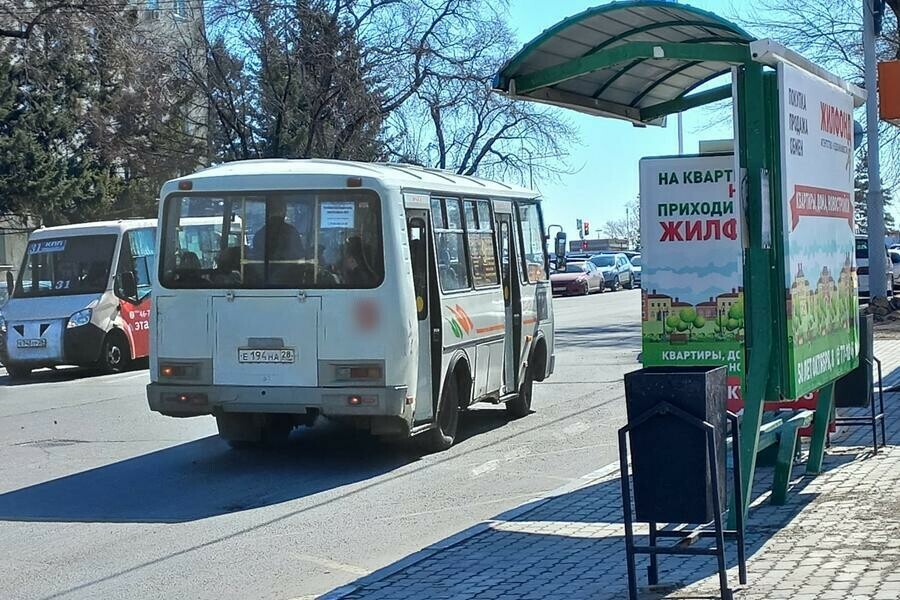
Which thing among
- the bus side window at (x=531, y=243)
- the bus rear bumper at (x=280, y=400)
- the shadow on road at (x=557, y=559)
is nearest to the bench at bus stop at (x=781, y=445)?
the shadow on road at (x=557, y=559)

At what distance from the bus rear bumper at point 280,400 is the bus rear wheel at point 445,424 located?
987mm

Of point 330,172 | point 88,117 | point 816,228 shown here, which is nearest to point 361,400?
point 330,172

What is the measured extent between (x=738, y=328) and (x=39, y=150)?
113 feet

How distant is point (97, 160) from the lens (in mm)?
43656

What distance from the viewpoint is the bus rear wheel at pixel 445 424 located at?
12172mm

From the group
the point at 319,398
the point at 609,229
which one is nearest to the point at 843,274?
the point at 319,398

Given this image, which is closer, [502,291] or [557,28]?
[557,28]

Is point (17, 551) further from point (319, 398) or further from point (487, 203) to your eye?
point (487, 203)

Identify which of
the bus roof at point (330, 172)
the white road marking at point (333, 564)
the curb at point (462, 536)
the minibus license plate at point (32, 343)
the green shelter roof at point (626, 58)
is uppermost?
the green shelter roof at point (626, 58)

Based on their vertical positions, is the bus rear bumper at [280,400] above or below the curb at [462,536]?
above

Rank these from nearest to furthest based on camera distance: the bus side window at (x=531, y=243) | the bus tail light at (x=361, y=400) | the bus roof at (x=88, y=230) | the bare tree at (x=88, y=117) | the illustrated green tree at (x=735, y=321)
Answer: the illustrated green tree at (x=735, y=321), the bus tail light at (x=361, y=400), the bus side window at (x=531, y=243), the bus roof at (x=88, y=230), the bare tree at (x=88, y=117)

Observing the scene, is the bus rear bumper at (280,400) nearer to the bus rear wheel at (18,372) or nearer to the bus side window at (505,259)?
the bus side window at (505,259)

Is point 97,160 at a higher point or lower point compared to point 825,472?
higher

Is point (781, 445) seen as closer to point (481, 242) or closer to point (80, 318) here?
point (481, 242)
